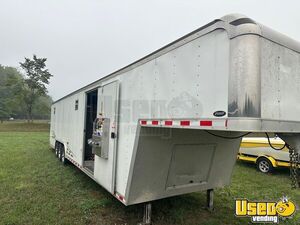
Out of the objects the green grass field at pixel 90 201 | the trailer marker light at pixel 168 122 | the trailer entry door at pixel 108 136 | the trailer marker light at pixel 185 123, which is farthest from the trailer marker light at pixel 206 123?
the green grass field at pixel 90 201

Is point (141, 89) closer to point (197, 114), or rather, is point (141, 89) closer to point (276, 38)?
point (197, 114)

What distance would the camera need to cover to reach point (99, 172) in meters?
4.65

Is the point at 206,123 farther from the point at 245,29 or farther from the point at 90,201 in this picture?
the point at 90,201

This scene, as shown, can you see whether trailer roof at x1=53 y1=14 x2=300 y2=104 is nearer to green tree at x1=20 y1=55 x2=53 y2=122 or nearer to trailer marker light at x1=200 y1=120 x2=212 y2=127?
trailer marker light at x1=200 y1=120 x2=212 y2=127

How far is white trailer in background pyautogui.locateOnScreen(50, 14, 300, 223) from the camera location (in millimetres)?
1875

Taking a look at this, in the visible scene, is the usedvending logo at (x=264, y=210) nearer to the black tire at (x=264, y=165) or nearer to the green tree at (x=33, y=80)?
the black tire at (x=264, y=165)

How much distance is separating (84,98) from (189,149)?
3587 millimetres

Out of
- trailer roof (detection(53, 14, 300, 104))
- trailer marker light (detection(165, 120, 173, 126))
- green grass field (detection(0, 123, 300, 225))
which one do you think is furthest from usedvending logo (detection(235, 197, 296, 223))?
trailer roof (detection(53, 14, 300, 104))

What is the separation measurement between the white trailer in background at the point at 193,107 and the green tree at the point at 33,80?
32405mm

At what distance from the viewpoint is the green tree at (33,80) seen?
3322 centimetres

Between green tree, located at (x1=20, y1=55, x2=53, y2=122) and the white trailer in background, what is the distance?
106ft

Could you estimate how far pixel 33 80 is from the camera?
33.3m

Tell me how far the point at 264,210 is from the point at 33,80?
35963mm

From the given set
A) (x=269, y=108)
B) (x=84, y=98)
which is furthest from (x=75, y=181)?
(x=269, y=108)
